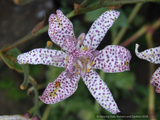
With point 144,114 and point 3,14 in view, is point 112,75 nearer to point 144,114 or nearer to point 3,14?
point 144,114

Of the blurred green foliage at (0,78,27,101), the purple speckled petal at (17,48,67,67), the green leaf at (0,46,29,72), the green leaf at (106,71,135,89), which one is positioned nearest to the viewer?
the purple speckled petal at (17,48,67,67)

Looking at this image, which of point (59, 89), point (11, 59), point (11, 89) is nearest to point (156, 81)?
point (59, 89)

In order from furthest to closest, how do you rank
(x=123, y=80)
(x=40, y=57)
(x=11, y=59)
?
(x=123, y=80)
(x=11, y=59)
(x=40, y=57)

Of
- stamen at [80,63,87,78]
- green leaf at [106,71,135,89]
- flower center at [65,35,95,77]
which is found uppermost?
flower center at [65,35,95,77]

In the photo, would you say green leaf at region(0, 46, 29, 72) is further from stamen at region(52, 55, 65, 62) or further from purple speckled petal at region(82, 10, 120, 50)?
purple speckled petal at region(82, 10, 120, 50)

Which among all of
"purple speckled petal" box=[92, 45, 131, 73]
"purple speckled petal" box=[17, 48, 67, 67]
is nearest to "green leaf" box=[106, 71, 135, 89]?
"purple speckled petal" box=[92, 45, 131, 73]

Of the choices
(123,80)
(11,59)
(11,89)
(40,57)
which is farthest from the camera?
(11,89)

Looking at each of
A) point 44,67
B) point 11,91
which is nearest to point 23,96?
point 11,91

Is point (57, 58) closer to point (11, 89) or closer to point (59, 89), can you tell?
point (59, 89)
